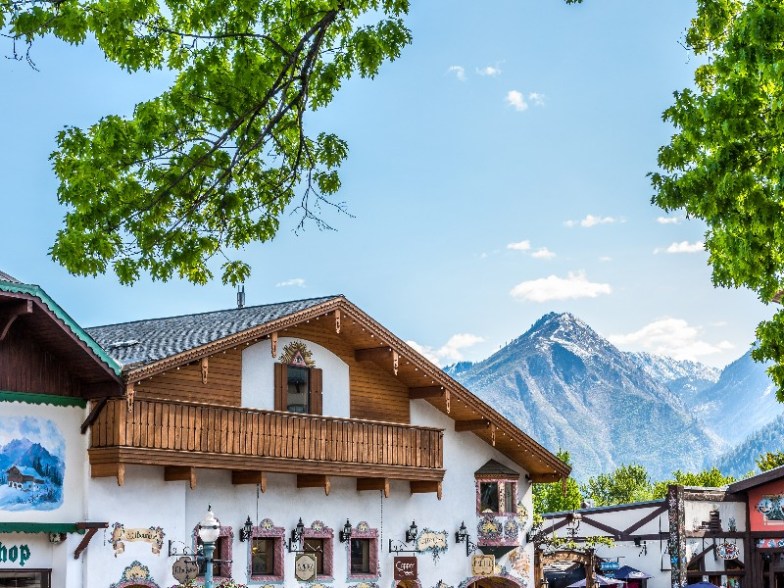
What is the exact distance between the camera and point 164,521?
25719 millimetres

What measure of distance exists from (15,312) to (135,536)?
17.2 feet

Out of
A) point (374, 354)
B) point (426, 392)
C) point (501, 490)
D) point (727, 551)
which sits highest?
point (374, 354)

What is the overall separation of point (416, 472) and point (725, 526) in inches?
654

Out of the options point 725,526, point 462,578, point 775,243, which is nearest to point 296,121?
point 775,243

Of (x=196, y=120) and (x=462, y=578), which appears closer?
(x=196, y=120)

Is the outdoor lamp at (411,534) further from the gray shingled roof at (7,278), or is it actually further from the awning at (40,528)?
the gray shingled roof at (7,278)

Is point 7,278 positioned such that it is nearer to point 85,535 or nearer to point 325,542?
point 85,535

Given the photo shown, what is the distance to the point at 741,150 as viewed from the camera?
16.8 meters

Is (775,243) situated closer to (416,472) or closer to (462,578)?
(416,472)

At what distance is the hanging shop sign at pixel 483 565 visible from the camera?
32469mm

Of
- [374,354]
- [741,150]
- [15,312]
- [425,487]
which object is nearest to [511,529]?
[425,487]

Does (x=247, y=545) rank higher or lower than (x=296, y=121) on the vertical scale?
lower

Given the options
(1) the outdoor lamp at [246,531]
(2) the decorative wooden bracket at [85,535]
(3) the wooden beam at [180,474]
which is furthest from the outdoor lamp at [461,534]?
(2) the decorative wooden bracket at [85,535]

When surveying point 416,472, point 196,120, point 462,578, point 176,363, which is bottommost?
point 462,578
